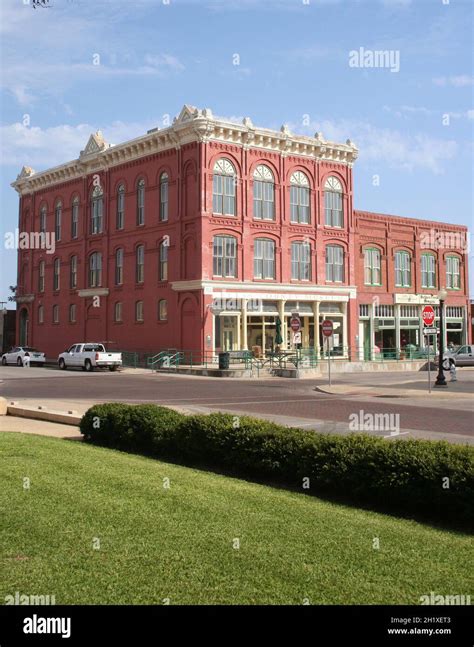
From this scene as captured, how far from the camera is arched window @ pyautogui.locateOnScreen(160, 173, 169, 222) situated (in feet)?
157

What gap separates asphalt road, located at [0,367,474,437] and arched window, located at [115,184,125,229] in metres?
21.7

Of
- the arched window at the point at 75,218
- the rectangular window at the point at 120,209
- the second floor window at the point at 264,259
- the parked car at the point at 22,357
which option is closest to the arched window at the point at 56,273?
the arched window at the point at 75,218

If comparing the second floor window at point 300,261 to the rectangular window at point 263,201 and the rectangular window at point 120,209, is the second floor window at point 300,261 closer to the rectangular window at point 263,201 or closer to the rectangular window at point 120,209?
the rectangular window at point 263,201

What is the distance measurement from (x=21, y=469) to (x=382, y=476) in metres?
4.56

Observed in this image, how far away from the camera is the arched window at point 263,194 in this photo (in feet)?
156

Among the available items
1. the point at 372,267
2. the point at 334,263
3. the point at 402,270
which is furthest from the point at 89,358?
the point at 402,270

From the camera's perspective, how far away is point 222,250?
45562mm

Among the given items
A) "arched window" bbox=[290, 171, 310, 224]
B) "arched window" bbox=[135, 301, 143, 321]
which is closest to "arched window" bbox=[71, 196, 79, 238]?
"arched window" bbox=[135, 301, 143, 321]

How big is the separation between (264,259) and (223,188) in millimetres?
5627

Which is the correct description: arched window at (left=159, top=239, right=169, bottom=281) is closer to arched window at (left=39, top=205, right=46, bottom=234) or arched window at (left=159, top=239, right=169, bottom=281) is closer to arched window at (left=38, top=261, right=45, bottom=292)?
arched window at (left=39, top=205, right=46, bottom=234)
